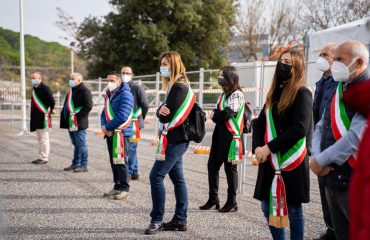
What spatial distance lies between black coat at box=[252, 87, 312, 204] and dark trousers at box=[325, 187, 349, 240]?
52 cm

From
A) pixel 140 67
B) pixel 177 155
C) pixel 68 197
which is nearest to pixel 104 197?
pixel 68 197

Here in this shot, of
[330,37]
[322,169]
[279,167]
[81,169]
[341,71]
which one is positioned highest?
[330,37]

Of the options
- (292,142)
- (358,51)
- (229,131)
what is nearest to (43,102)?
(229,131)

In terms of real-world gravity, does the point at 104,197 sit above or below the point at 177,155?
below

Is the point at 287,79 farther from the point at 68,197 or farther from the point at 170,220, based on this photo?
the point at 68,197

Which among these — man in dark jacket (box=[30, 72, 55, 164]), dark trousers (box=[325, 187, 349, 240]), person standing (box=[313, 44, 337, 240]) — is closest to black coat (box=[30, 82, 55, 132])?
man in dark jacket (box=[30, 72, 55, 164])

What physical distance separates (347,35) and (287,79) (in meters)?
6.72

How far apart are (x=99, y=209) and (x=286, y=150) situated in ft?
10.4

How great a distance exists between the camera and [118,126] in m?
6.13

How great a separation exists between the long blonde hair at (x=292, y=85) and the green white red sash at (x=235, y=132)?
198cm

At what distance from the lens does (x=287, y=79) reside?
3584mm

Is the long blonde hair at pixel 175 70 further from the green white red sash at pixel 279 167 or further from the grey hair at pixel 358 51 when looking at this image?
the grey hair at pixel 358 51

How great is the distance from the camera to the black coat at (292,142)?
11.4 ft

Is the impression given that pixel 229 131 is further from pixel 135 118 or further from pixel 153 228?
pixel 135 118
